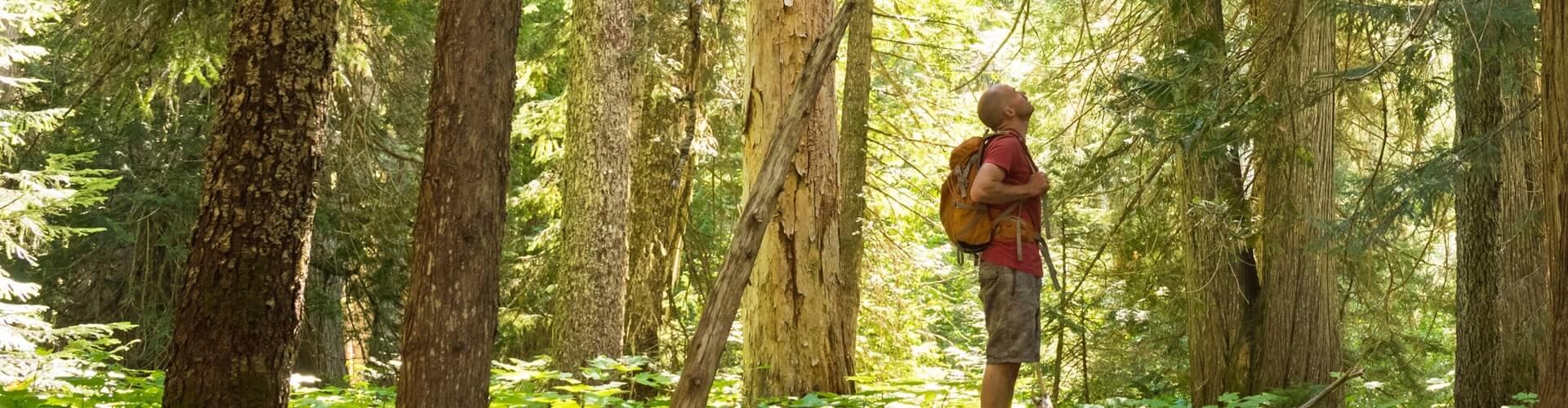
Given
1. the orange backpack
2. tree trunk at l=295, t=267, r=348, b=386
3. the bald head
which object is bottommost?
tree trunk at l=295, t=267, r=348, b=386

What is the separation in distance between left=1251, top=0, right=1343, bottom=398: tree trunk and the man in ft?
14.9

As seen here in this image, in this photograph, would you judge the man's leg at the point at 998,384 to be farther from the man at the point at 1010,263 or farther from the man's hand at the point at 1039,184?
the man's hand at the point at 1039,184

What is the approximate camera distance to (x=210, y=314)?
4.59 m

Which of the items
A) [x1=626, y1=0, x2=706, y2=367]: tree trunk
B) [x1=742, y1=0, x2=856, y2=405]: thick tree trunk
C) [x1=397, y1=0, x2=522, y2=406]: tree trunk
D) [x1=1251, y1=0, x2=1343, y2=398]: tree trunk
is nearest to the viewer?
[x1=397, y1=0, x2=522, y2=406]: tree trunk

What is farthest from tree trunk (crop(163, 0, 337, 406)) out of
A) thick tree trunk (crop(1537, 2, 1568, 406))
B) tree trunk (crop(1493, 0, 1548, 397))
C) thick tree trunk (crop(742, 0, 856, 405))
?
tree trunk (crop(1493, 0, 1548, 397))

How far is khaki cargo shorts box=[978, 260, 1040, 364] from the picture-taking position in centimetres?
499

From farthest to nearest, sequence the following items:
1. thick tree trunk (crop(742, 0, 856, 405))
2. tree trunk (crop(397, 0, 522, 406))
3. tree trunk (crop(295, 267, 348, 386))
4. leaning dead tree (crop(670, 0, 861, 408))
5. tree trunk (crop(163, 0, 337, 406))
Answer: tree trunk (crop(295, 267, 348, 386)) → thick tree trunk (crop(742, 0, 856, 405)) → tree trunk (crop(397, 0, 522, 406)) → tree trunk (crop(163, 0, 337, 406)) → leaning dead tree (crop(670, 0, 861, 408))

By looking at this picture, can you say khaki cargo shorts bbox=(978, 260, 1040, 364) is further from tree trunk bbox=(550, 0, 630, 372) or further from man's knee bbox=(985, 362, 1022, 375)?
tree trunk bbox=(550, 0, 630, 372)

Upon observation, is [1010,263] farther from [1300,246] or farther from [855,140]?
[855,140]

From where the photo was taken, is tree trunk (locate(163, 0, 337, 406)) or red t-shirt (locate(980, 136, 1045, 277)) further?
red t-shirt (locate(980, 136, 1045, 277))

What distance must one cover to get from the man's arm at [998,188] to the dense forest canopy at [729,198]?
52cm

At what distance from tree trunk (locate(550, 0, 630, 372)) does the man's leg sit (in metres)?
5.12

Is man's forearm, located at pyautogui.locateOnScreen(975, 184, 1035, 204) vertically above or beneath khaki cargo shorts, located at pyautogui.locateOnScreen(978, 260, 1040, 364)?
above

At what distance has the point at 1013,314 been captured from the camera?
5.00 meters
